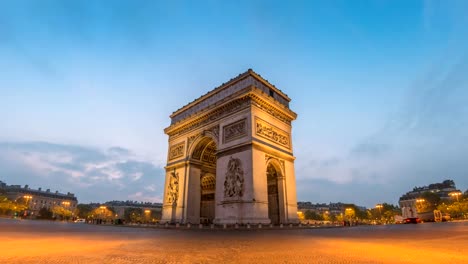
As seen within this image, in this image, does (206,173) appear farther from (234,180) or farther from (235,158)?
(234,180)

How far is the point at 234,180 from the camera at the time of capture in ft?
59.3

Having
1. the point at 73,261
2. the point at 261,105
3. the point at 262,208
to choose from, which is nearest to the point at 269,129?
the point at 261,105

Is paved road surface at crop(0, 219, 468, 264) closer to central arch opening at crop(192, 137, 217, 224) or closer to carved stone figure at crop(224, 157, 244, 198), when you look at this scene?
carved stone figure at crop(224, 157, 244, 198)

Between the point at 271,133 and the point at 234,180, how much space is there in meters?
5.12

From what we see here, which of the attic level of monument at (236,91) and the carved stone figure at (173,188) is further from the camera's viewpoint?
the carved stone figure at (173,188)

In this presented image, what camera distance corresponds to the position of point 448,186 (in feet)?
316

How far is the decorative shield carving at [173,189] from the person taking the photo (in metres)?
23.1

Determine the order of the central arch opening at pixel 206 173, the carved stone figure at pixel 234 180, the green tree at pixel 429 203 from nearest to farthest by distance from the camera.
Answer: the carved stone figure at pixel 234 180
the central arch opening at pixel 206 173
the green tree at pixel 429 203

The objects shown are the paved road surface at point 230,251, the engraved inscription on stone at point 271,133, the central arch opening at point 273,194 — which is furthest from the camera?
the central arch opening at point 273,194

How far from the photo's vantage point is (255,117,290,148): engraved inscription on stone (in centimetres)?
1922

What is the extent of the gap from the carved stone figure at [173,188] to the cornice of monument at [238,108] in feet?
14.8

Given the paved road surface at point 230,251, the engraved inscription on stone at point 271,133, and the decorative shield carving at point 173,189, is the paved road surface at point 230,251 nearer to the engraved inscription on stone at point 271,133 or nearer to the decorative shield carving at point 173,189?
the engraved inscription on stone at point 271,133

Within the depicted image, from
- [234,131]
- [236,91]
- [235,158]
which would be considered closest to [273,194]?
[235,158]

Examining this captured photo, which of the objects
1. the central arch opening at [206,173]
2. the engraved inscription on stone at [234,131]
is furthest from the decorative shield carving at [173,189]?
the engraved inscription on stone at [234,131]
